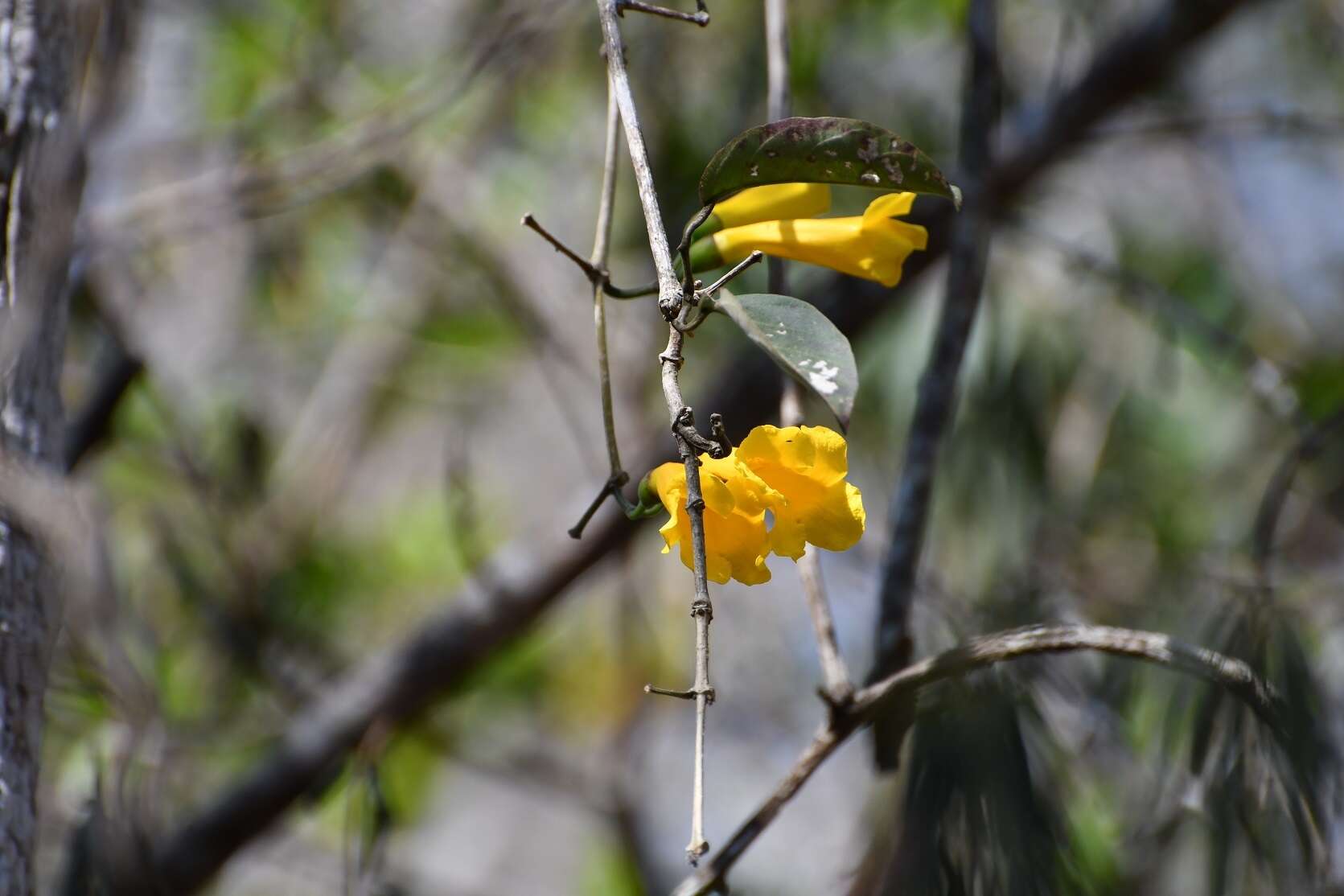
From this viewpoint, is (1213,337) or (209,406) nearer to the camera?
(1213,337)

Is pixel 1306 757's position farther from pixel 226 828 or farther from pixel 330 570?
pixel 330 570

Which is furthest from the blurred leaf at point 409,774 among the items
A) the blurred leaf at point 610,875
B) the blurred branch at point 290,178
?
the blurred branch at point 290,178

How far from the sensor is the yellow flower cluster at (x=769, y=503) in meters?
0.55

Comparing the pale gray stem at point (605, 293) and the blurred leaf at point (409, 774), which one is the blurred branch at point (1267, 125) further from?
the blurred leaf at point (409, 774)

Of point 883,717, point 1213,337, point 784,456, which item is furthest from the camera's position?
point 1213,337

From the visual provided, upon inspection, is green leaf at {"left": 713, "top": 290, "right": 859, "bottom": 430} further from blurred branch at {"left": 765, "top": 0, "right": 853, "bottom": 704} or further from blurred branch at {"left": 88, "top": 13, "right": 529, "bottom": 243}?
blurred branch at {"left": 88, "top": 13, "right": 529, "bottom": 243}

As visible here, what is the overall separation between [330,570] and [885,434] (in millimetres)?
1092

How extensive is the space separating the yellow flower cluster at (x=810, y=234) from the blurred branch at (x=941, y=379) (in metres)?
0.30

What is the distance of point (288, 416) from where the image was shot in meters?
2.64

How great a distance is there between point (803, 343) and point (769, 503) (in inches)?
3.5

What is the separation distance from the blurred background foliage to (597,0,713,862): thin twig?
30.7 inches

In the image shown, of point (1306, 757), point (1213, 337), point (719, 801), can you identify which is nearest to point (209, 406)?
point (719, 801)

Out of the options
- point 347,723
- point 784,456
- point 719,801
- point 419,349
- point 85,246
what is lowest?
point 719,801

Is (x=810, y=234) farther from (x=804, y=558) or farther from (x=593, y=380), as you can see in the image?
(x=593, y=380)
